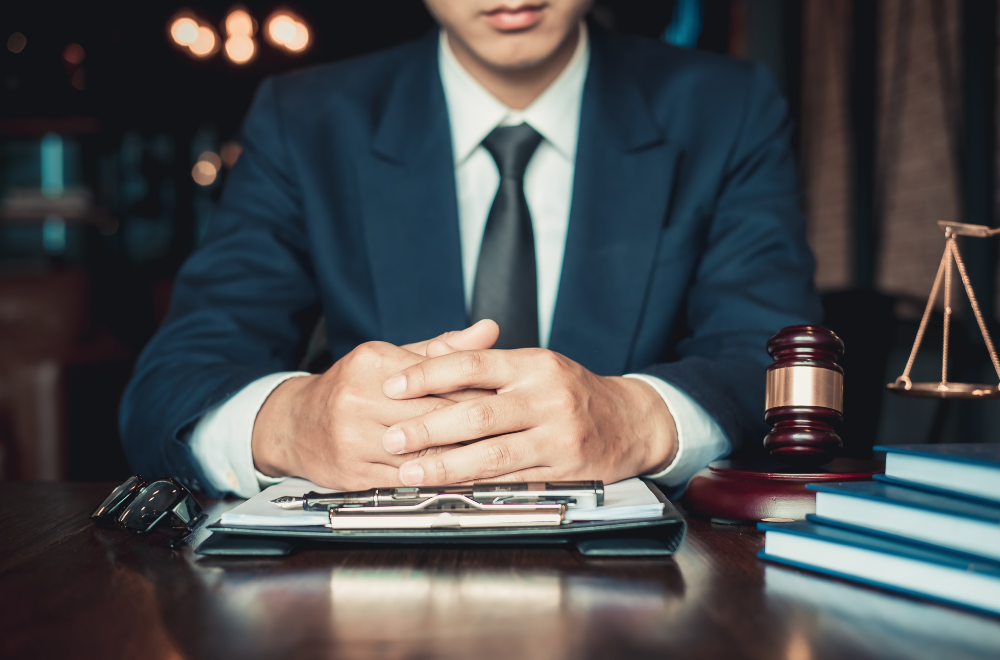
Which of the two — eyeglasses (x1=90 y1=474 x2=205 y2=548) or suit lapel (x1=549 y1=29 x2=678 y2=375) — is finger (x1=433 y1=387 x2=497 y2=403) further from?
suit lapel (x1=549 y1=29 x2=678 y2=375)

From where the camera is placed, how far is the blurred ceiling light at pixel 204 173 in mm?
6934

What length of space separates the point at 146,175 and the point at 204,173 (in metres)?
0.60

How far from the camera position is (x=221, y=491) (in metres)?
0.99

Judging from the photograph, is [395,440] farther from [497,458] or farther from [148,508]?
[148,508]

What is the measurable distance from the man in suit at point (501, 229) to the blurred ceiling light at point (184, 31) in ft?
17.1

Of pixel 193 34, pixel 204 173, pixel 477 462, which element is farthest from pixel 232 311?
pixel 204 173

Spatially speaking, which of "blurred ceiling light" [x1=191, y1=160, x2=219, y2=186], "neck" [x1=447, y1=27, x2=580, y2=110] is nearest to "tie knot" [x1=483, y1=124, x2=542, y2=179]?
"neck" [x1=447, y1=27, x2=580, y2=110]

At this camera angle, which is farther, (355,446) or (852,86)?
(852,86)

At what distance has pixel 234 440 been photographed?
93 centimetres

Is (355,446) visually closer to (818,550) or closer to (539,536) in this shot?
(539,536)

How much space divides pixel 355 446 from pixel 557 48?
0.80 m

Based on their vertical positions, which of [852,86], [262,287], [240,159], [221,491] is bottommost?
[221,491]

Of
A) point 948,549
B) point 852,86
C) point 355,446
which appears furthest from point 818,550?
point 852,86

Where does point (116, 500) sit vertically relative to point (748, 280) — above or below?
below
